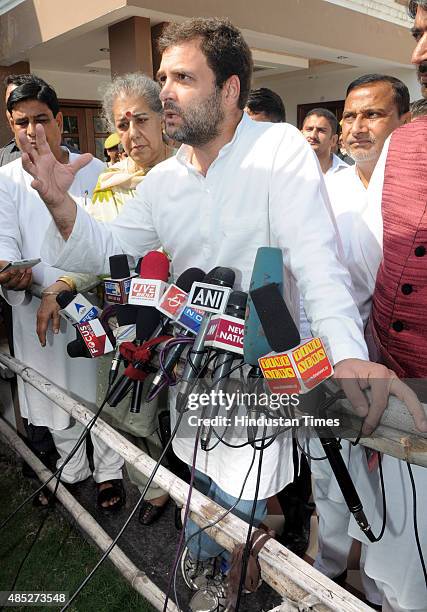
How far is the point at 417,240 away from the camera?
1375mm

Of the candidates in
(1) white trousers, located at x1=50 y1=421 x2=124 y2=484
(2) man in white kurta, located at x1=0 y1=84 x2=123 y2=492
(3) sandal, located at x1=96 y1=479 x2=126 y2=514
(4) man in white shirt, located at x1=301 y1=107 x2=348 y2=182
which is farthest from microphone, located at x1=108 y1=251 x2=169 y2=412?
(4) man in white shirt, located at x1=301 y1=107 x2=348 y2=182

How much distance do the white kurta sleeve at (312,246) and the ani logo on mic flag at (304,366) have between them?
23 centimetres

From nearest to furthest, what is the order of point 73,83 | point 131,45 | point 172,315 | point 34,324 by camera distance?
1. point 172,315
2. point 34,324
3. point 131,45
4. point 73,83

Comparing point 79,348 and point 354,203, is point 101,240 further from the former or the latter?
point 354,203

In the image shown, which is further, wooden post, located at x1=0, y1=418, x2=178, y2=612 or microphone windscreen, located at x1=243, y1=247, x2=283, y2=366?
wooden post, located at x1=0, y1=418, x2=178, y2=612

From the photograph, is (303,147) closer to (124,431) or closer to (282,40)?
(124,431)

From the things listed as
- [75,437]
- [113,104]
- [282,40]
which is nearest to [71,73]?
[282,40]

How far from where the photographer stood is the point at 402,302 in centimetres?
142

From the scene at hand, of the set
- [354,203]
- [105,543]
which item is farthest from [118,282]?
[105,543]

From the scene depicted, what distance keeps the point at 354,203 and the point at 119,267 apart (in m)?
1.00

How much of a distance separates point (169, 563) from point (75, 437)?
86 centimetres

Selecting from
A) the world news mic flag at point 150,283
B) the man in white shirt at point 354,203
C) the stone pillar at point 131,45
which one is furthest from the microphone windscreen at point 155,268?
the stone pillar at point 131,45

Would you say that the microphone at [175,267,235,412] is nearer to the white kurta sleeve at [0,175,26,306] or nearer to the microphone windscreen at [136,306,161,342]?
the microphone windscreen at [136,306,161,342]

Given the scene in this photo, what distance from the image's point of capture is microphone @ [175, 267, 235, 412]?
1.29 meters
